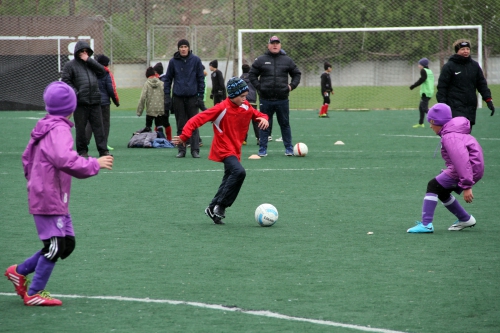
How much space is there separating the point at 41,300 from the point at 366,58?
34.1 metres

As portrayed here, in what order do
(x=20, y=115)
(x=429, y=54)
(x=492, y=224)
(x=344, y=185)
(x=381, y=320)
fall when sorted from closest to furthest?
1. (x=381, y=320)
2. (x=492, y=224)
3. (x=344, y=185)
4. (x=20, y=115)
5. (x=429, y=54)

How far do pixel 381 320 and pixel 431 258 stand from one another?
6.46 ft

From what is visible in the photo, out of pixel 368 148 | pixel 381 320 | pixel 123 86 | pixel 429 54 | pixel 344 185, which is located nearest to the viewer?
pixel 381 320

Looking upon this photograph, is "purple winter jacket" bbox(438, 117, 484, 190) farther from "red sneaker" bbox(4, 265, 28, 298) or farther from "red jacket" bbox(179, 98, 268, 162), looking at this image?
"red sneaker" bbox(4, 265, 28, 298)

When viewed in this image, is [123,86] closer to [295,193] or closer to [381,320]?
[295,193]

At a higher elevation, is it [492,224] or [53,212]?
[53,212]

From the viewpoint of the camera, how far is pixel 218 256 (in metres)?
6.95

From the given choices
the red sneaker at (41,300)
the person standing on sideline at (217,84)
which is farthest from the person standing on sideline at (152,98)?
the red sneaker at (41,300)

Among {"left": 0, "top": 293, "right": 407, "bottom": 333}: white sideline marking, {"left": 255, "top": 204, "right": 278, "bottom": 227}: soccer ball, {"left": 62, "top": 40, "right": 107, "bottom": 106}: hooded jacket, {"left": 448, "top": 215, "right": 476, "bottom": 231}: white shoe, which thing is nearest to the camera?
{"left": 0, "top": 293, "right": 407, "bottom": 333}: white sideline marking

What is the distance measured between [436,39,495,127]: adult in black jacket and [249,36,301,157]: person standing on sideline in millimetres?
3689

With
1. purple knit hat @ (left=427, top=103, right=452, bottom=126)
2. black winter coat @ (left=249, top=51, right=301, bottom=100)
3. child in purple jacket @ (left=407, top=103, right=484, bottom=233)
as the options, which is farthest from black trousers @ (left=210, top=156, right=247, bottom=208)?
black winter coat @ (left=249, top=51, right=301, bottom=100)

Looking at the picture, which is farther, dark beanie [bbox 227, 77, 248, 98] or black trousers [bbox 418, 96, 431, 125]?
black trousers [bbox 418, 96, 431, 125]

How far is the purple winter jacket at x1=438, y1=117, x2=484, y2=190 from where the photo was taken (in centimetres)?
757

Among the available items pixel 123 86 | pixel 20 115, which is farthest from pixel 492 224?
pixel 123 86
